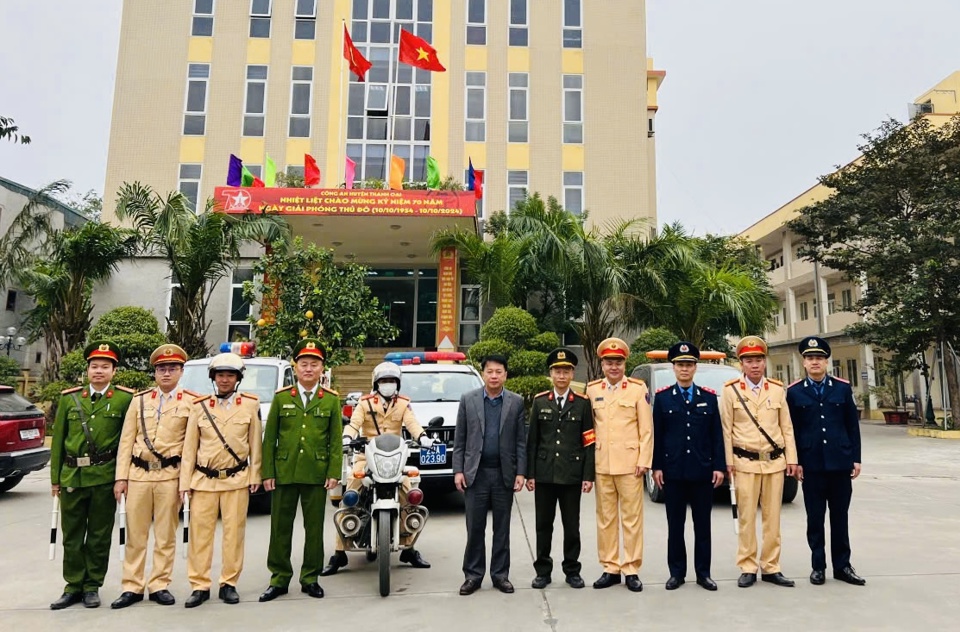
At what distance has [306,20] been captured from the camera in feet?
79.0

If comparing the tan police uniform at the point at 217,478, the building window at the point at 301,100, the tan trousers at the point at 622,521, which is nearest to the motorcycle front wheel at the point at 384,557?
the tan police uniform at the point at 217,478

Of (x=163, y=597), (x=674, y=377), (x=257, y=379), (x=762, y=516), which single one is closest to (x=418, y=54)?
(x=257, y=379)

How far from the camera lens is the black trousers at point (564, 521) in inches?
185

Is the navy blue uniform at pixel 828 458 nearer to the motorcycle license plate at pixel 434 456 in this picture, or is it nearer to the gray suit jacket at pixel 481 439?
the gray suit jacket at pixel 481 439

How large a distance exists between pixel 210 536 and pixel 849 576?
4.66 metres

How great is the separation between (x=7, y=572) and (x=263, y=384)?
10.3 ft

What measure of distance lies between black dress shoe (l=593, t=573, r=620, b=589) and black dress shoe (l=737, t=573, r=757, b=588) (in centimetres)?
89

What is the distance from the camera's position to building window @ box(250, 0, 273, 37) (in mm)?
23891

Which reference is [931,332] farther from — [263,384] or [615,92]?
[263,384]

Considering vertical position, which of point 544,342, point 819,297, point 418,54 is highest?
point 418,54

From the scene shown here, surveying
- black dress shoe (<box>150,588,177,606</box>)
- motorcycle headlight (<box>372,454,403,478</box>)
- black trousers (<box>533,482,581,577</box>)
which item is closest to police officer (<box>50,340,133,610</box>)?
black dress shoe (<box>150,588,177,606</box>)

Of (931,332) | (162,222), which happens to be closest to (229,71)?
(162,222)

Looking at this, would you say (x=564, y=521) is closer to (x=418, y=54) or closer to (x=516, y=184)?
(x=418, y=54)

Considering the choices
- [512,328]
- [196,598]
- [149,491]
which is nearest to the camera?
[196,598]
